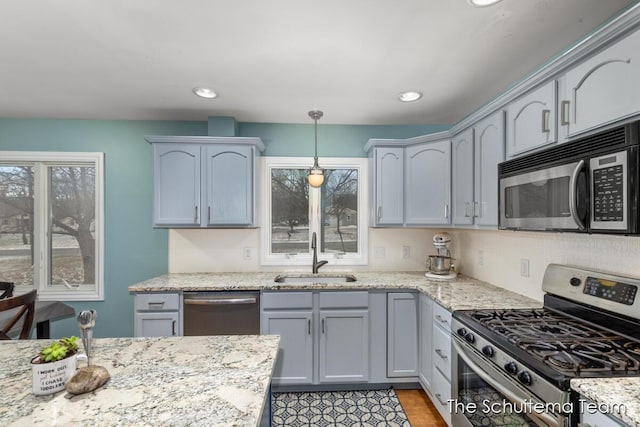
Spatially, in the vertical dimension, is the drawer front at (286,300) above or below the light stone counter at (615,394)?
below

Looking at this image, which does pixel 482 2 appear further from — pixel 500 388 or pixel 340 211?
pixel 340 211

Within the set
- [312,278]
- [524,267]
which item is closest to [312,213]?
[312,278]

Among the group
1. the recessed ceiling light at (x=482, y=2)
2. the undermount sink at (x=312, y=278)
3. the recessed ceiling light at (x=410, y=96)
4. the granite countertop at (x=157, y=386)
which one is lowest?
the undermount sink at (x=312, y=278)

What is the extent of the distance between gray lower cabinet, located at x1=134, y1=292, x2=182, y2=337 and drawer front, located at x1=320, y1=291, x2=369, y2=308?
3.85 feet

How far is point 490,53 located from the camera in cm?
177

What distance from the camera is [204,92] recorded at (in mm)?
2328

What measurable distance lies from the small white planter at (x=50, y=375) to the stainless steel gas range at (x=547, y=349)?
5.47 feet

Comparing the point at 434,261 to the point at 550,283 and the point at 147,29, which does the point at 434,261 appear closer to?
the point at 550,283

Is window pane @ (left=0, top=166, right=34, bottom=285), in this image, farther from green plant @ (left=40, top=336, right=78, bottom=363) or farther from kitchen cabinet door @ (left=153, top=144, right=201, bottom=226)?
green plant @ (left=40, top=336, right=78, bottom=363)

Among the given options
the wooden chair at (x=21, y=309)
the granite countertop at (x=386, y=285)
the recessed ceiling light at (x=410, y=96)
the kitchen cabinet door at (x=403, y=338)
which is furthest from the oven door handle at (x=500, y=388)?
the wooden chair at (x=21, y=309)

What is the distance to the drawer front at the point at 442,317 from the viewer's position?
76.1 inches

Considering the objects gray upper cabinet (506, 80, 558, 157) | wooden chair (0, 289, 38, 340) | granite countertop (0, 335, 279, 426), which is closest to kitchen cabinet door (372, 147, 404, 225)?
gray upper cabinet (506, 80, 558, 157)

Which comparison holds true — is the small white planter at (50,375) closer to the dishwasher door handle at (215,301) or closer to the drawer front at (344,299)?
the dishwasher door handle at (215,301)

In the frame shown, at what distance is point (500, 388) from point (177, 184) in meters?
2.70
